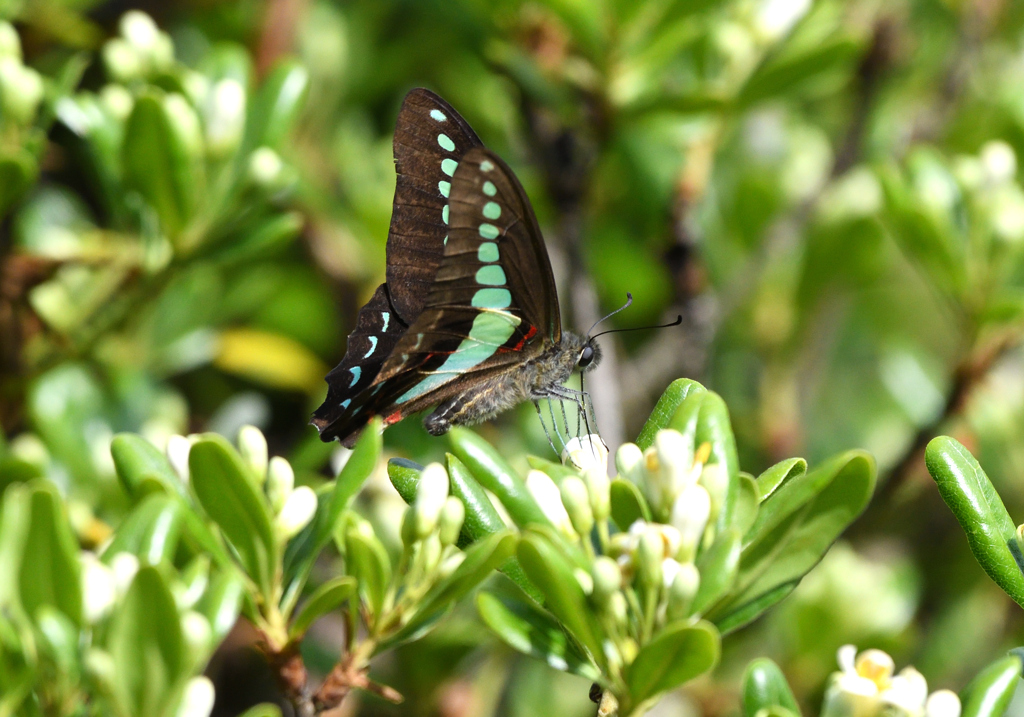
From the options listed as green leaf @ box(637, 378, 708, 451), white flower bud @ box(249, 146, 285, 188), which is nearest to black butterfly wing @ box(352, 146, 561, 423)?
white flower bud @ box(249, 146, 285, 188)

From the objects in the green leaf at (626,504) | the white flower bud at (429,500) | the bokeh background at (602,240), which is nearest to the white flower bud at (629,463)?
the green leaf at (626,504)

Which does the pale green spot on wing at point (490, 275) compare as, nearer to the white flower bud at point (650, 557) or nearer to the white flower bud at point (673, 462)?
the white flower bud at point (673, 462)

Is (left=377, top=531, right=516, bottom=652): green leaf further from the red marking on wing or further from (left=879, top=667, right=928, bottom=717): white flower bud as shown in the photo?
the red marking on wing

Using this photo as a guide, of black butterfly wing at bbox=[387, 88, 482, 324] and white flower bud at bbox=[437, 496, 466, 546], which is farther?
black butterfly wing at bbox=[387, 88, 482, 324]

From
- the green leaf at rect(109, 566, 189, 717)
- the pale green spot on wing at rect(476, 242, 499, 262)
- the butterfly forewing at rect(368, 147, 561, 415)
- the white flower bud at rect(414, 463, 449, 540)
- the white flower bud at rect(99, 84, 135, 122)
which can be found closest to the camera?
the green leaf at rect(109, 566, 189, 717)

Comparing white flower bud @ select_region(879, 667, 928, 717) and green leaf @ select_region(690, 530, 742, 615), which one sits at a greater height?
A: green leaf @ select_region(690, 530, 742, 615)

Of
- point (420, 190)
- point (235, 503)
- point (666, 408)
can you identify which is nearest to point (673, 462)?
point (666, 408)

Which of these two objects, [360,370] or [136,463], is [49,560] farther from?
[360,370]
